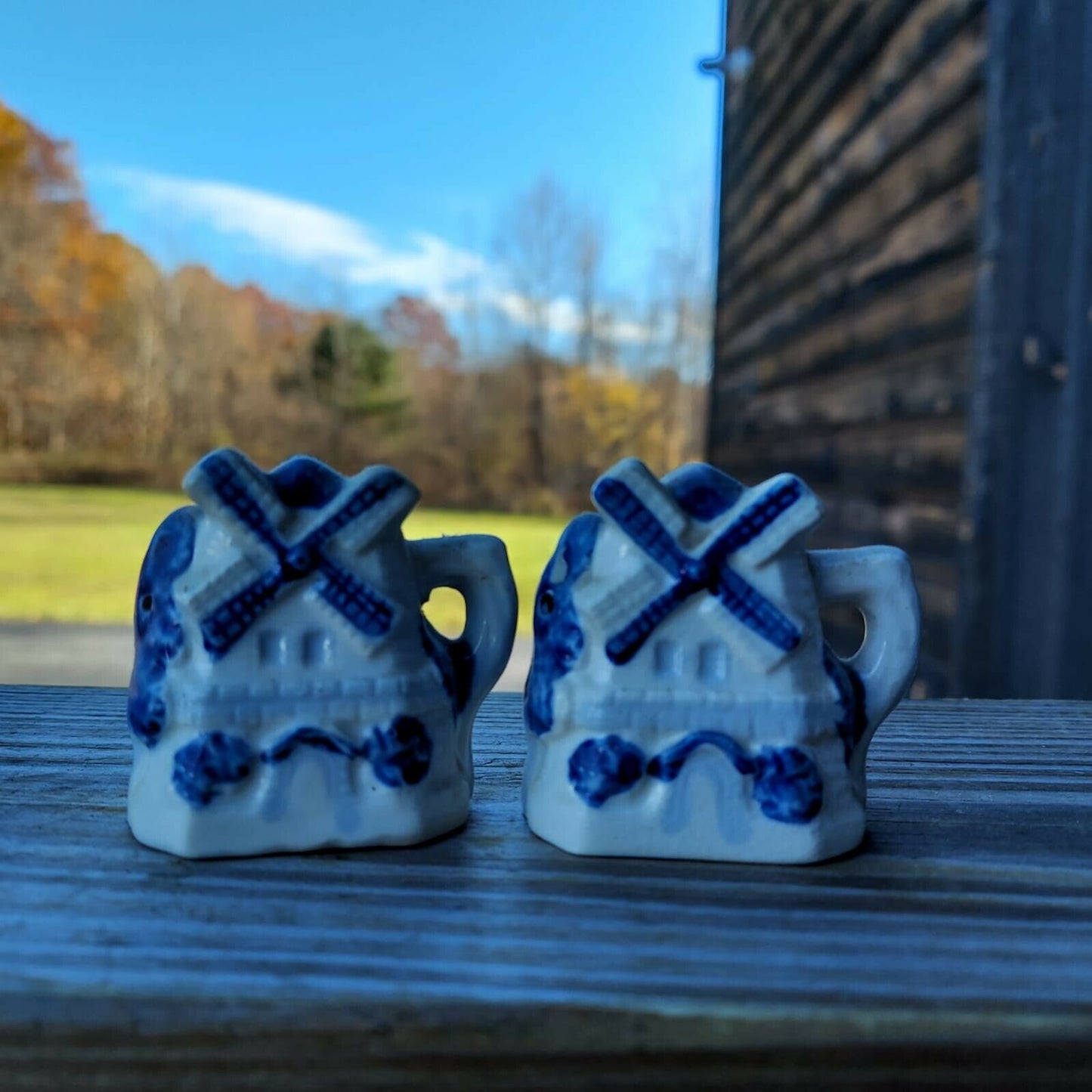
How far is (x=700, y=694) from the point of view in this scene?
60 cm

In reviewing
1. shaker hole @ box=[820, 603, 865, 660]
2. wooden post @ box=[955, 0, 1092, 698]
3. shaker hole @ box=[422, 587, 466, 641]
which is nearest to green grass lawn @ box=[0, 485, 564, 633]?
shaker hole @ box=[422, 587, 466, 641]

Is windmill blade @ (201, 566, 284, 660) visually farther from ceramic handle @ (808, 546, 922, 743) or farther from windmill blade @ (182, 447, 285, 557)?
ceramic handle @ (808, 546, 922, 743)

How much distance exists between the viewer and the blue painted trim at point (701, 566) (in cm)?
60

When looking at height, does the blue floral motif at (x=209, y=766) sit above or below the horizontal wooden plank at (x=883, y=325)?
below

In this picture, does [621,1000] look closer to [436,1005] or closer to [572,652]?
[436,1005]

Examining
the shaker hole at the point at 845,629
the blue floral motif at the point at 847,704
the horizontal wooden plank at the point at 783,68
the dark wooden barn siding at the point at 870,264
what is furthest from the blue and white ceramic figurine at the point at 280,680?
the horizontal wooden plank at the point at 783,68

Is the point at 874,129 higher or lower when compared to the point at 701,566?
higher

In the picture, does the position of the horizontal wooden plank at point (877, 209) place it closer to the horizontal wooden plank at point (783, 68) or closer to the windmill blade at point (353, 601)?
the horizontal wooden plank at point (783, 68)

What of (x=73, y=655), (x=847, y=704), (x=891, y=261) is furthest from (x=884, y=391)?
(x=73, y=655)

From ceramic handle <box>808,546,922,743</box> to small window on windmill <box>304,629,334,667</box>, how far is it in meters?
0.31

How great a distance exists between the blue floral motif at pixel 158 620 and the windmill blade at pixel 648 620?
0.88 ft

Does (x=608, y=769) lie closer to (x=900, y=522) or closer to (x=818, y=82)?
(x=900, y=522)

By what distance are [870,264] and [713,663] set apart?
165cm

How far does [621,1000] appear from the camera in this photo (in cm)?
43
